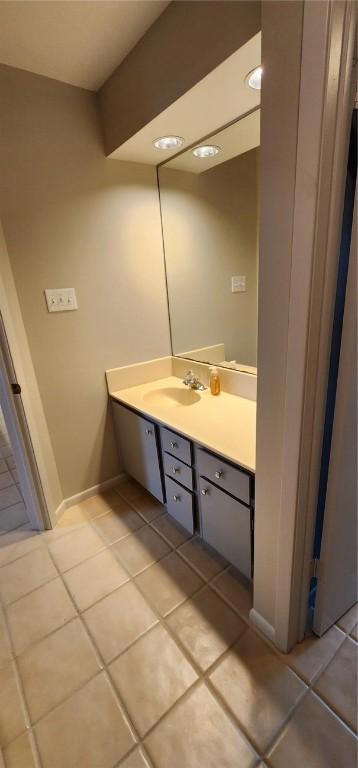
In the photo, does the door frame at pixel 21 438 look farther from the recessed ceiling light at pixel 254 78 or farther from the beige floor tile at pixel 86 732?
the recessed ceiling light at pixel 254 78

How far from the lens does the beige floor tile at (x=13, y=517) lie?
194 cm

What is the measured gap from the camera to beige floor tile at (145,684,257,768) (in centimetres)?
92

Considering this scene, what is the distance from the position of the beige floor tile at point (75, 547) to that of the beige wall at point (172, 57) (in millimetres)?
2074

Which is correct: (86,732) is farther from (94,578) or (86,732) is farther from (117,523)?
(117,523)

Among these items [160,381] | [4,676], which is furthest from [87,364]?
[4,676]

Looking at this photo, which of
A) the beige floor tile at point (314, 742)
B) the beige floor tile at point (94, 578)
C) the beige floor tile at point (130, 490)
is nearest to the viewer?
the beige floor tile at point (314, 742)

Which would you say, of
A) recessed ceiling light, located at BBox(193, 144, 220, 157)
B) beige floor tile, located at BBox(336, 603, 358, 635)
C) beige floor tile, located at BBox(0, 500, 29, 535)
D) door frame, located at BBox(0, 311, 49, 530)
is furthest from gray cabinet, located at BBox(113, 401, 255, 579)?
recessed ceiling light, located at BBox(193, 144, 220, 157)

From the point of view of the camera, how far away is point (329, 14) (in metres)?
0.61

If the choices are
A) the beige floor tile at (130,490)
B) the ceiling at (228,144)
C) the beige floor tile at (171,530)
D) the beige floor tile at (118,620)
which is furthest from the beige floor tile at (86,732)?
the ceiling at (228,144)

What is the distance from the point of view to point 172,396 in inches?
80.9

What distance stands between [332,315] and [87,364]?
4.68 ft

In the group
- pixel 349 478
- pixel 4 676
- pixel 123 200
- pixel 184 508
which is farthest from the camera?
pixel 123 200

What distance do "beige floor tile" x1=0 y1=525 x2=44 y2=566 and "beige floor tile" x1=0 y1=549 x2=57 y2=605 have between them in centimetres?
4

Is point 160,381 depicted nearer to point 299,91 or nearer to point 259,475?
point 259,475
